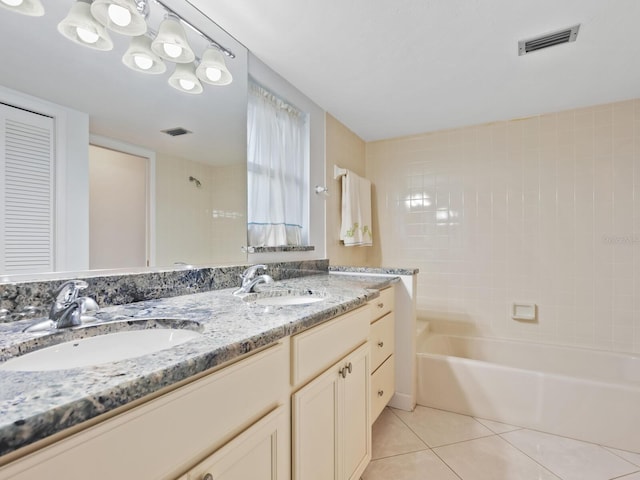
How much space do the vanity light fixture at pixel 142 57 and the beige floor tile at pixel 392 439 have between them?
2.02 meters

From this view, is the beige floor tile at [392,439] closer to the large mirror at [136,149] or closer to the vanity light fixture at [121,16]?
the large mirror at [136,149]

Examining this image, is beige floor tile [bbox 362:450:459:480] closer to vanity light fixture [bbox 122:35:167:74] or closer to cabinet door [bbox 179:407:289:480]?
cabinet door [bbox 179:407:289:480]

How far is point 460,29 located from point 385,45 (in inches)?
13.9

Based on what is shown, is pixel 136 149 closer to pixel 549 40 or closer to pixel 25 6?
pixel 25 6

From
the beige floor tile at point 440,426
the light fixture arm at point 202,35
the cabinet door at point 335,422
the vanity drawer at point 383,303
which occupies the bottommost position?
the beige floor tile at point 440,426

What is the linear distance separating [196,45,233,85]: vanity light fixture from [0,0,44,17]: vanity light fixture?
56cm

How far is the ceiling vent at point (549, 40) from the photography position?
4.99ft

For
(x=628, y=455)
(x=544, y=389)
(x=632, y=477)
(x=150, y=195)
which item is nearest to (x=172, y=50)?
(x=150, y=195)

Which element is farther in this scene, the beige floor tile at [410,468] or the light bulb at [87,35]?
the beige floor tile at [410,468]

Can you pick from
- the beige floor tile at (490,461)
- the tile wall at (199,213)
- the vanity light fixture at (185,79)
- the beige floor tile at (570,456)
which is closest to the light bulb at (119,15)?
the vanity light fixture at (185,79)

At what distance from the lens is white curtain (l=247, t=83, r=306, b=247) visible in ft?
5.82

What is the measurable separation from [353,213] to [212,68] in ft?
4.94

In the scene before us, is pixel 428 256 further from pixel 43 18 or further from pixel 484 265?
pixel 43 18

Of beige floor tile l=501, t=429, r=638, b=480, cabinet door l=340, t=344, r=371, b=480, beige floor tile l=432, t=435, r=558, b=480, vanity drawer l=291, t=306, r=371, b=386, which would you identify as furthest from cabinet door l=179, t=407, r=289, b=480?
beige floor tile l=501, t=429, r=638, b=480
